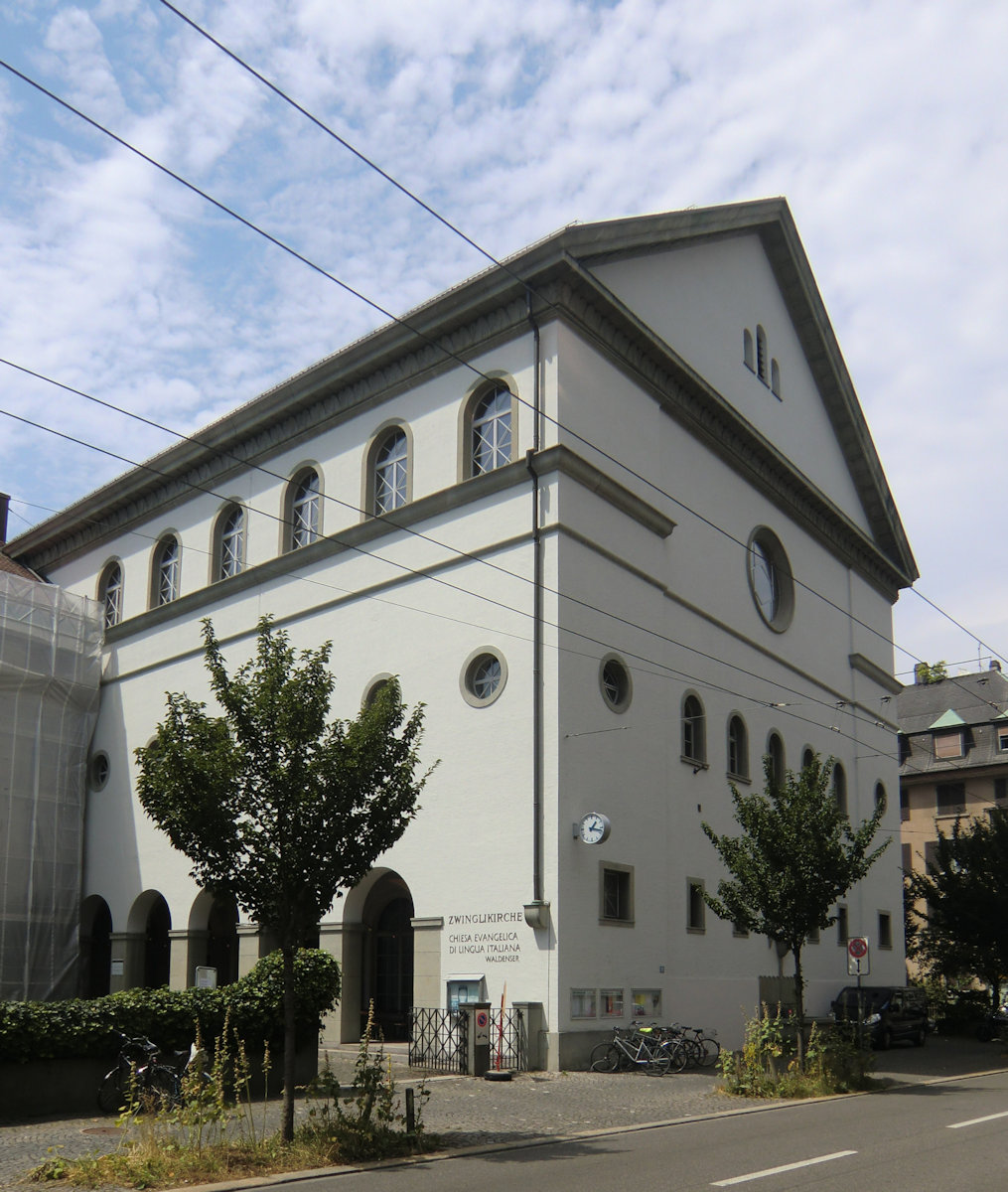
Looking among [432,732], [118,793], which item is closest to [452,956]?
[432,732]

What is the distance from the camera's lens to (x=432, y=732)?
23.5 metres

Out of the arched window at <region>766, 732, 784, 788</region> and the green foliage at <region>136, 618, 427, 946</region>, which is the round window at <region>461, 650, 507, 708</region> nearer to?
the green foliage at <region>136, 618, 427, 946</region>

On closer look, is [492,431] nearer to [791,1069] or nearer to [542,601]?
[542,601]

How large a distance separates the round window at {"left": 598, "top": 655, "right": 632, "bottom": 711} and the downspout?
5.97 feet

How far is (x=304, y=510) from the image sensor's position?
28.3 metres

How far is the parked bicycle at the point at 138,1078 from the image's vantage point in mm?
14984

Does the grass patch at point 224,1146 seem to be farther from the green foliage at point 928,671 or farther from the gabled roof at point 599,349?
the green foliage at point 928,671

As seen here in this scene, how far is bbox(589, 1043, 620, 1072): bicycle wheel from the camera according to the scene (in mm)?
20406

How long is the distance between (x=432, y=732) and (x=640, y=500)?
604 centimetres

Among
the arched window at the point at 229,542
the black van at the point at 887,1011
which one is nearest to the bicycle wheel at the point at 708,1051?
the black van at the point at 887,1011

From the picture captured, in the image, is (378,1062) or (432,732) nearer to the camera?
(378,1062)

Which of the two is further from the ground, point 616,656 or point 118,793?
point 616,656

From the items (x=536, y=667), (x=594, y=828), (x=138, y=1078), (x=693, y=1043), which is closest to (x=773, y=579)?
(x=536, y=667)

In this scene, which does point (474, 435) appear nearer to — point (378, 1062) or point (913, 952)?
point (378, 1062)
